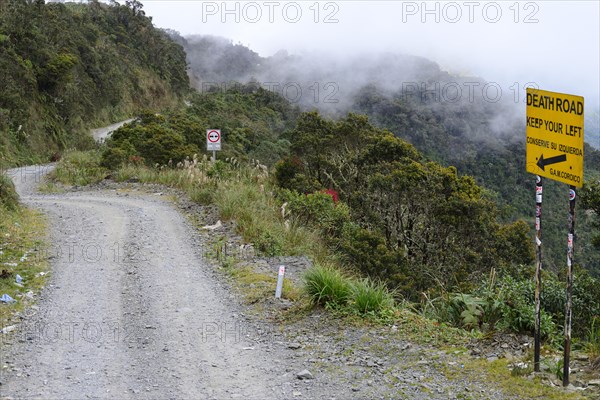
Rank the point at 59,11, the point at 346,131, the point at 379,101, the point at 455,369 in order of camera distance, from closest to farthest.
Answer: the point at 455,369, the point at 346,131, the point at 59,11, the point at 379,101

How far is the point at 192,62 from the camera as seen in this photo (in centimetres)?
12562

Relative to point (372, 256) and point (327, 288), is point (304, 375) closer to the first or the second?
point (327, 288)

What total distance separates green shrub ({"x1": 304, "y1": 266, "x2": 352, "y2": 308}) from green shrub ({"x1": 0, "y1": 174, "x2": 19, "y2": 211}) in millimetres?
8836

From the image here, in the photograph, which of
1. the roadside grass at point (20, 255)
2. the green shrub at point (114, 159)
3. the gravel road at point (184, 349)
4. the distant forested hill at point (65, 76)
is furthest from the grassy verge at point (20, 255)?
the distant forested hill at point (65, 76)

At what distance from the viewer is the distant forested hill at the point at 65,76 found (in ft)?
101

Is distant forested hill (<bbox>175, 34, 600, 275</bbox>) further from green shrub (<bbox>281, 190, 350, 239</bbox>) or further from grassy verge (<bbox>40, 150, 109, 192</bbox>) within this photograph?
grassy verge (<bbox>40, 150, 109, 192</bbox>)

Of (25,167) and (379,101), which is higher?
(379,101)

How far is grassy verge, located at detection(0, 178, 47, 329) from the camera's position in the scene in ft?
25.7

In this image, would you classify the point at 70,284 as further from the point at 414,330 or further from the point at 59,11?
the point at 59,11

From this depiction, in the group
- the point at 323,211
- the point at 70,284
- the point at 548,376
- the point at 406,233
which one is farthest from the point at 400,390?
the point at 406,233

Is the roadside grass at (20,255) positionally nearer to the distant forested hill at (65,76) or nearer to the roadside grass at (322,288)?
the roadside grass at (322,288)

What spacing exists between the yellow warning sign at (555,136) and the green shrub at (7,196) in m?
11.8

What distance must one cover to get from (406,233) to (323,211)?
16.3ft

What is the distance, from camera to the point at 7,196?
44.5ft
